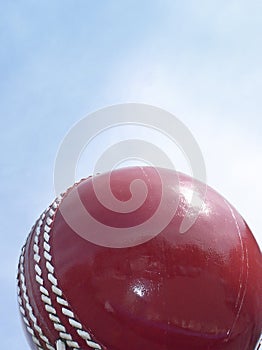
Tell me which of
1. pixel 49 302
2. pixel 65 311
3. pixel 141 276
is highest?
pixel 49 302

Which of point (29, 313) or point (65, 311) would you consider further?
point (29, 313)

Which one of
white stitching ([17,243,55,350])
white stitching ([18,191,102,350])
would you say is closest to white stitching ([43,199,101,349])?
white stitching ([18,191,102,350])

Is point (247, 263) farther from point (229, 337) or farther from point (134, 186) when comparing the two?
point (134, 186)

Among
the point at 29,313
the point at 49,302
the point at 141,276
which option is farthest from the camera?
the point at 29,313

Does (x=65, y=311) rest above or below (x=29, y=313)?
below

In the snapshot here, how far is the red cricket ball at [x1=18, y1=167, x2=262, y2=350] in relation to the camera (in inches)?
151

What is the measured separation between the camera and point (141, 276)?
3869 millimetres

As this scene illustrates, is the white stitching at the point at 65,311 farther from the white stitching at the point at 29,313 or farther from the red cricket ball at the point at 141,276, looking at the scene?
the white stitching at the point at 29,313

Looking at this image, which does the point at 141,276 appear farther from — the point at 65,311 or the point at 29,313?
the point at 29,313

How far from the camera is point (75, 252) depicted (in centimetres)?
405

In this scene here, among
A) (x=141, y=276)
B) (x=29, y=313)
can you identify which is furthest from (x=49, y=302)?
(x=141, y=276)

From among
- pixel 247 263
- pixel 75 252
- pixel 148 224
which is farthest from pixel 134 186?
pixel 247 263

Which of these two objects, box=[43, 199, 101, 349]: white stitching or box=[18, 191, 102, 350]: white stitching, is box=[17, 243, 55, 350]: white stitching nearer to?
box=[18, 191, 102, 350]: white stitching

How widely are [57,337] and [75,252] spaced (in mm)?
560
